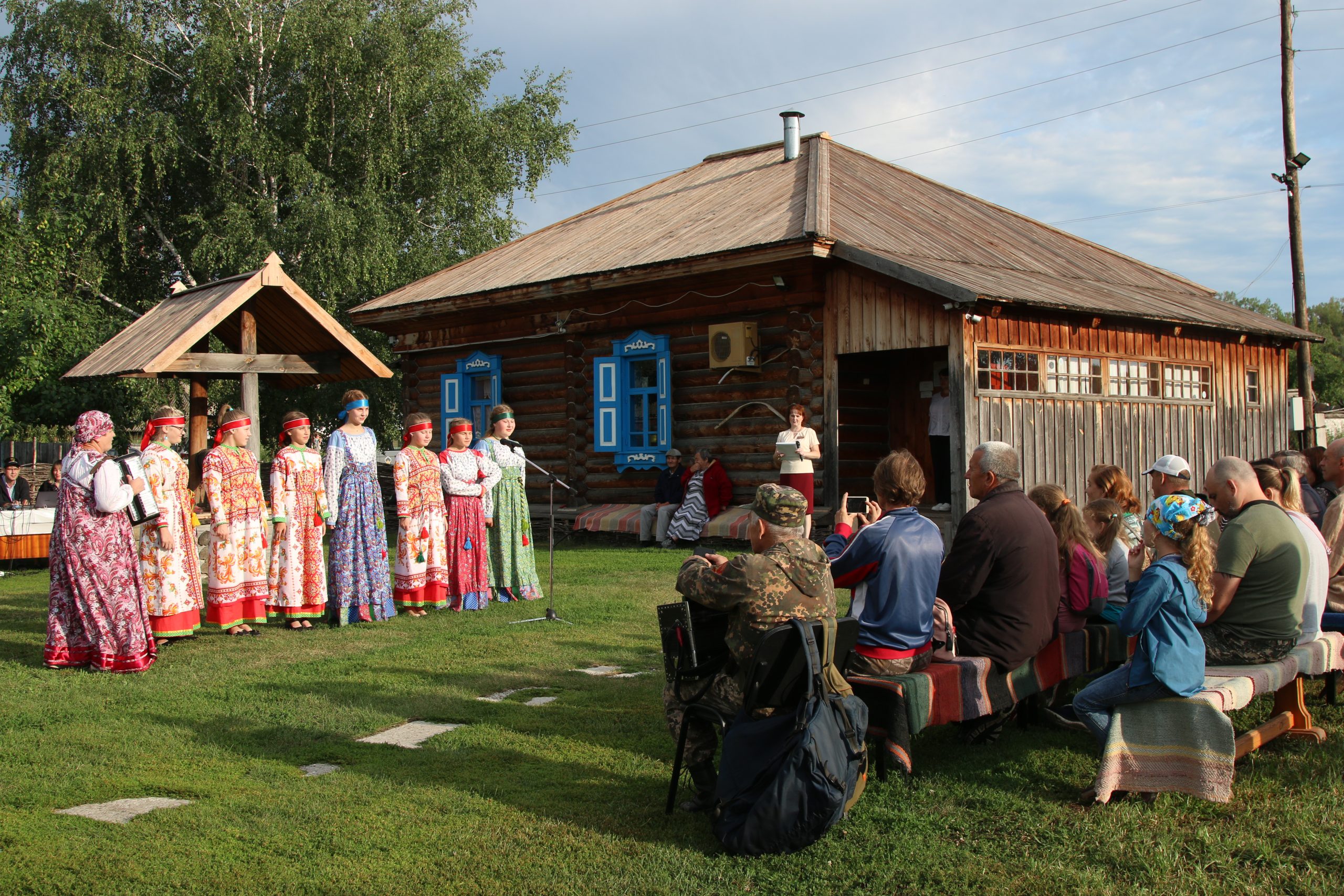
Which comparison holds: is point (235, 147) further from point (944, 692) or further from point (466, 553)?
point (944, 692)

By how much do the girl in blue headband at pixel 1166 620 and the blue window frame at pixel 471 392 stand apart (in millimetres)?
13325

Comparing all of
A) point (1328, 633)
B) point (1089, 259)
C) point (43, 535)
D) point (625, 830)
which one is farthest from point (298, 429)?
point (1089, 259)

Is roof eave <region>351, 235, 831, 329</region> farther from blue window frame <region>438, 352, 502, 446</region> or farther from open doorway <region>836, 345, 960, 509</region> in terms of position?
open doorway <region>836, 345, 960, 509</region>

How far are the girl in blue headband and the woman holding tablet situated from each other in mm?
6520

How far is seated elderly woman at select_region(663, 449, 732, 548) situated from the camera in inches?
535

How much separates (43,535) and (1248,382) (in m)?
17.2

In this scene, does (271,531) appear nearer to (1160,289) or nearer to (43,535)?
(43,535)

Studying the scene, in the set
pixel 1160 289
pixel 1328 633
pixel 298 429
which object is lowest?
pixel 1328 633

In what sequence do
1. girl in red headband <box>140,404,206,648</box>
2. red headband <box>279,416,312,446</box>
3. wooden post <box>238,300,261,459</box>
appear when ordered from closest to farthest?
girl in red headband <box>140,404,206,648</box> < red headband <box>279,416,312,446</box> < wooden post <box>238,300,261,459</box>

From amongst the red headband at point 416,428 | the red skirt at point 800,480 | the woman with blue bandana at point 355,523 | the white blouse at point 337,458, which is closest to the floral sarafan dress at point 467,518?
the red headband at point 416,428

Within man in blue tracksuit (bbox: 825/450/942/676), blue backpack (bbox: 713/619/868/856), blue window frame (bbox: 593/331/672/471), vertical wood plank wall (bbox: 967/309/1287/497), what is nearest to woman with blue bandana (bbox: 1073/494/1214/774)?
man in blue tracksuit (bbox: 825/450/942/676)

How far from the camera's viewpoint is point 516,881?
3541mm

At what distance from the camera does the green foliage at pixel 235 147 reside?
73.3ft

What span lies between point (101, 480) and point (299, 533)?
5.46ft
